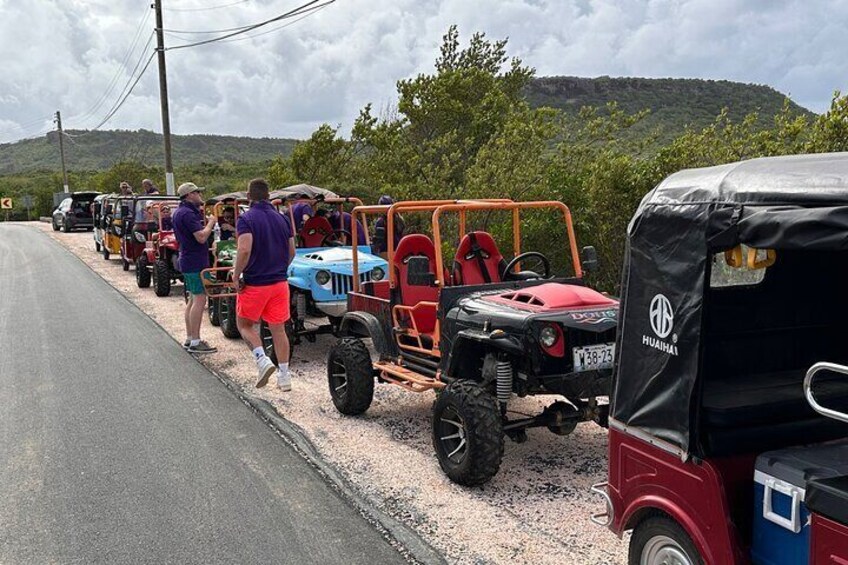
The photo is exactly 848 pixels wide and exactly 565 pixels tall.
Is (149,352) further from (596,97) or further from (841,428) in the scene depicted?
(596,97)

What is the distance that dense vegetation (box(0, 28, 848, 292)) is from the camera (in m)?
9.52

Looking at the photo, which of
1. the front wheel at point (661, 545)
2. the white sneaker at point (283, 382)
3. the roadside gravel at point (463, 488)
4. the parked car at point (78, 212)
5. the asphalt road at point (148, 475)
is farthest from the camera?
the parked car at point (78, 212)

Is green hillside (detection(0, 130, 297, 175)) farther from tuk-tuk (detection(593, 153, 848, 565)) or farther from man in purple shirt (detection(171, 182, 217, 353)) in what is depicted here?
tuk-tuk (detection(593, 153, 848, 565))

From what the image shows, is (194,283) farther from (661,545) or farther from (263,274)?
(661,545)

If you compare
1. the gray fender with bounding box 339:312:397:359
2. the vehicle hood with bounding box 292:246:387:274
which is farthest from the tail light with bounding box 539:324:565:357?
the vehicle hood with bounding box 292:246:387:274

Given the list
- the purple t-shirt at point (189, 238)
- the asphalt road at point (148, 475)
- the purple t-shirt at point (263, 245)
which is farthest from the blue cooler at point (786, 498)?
the purple t-shirt at point (189, 238)

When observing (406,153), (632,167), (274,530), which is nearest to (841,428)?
(274,530)

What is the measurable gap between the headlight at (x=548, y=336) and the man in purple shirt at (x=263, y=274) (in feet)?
11.2

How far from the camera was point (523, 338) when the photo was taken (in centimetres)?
505

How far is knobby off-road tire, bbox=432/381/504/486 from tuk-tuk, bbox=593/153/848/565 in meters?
1.45

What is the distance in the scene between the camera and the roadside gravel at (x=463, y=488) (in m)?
4.32

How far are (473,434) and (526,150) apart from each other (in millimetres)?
8803

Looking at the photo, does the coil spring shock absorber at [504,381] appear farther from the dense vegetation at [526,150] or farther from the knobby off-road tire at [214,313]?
the knobby off-road tire at [214,313]

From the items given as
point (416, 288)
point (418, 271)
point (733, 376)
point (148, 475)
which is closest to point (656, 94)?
point (416, 288)
